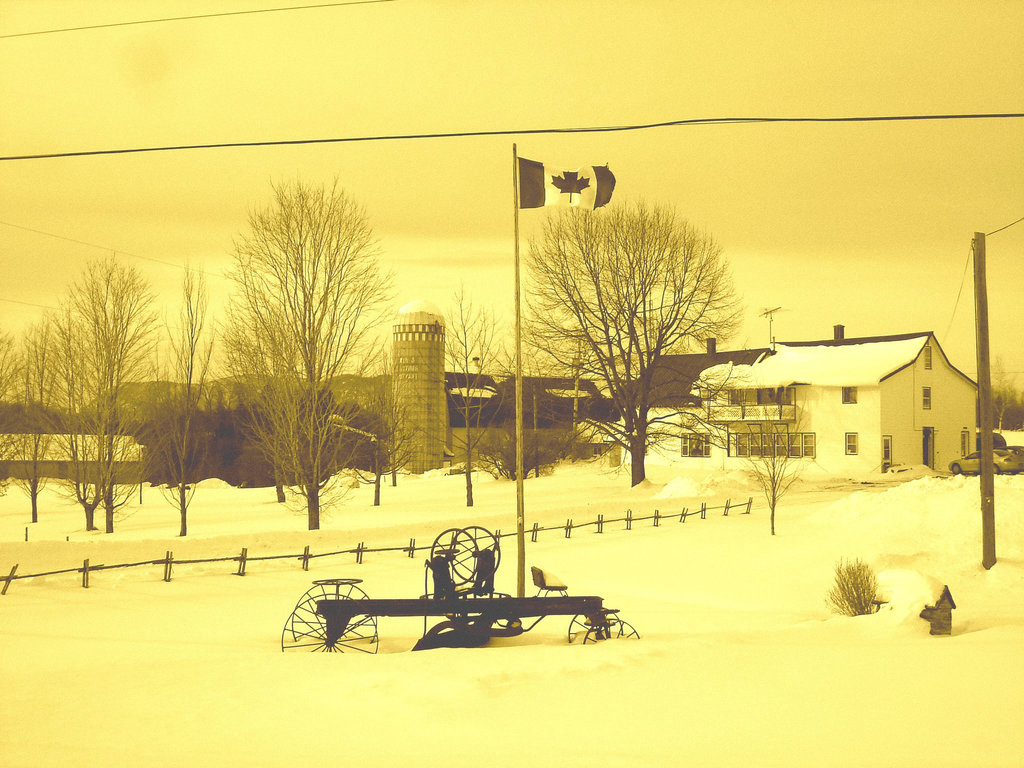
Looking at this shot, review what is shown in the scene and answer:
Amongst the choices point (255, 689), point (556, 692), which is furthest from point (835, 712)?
point (255, 689)

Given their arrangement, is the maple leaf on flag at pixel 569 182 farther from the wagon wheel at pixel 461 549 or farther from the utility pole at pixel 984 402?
the utility pole at pixel 984 402

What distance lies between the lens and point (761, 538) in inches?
923

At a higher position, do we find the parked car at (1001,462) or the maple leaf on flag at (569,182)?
the maple leaf on flag at (569,182)

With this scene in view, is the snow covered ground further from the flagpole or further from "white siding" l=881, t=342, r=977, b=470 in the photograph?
"white siding" l=881, t=342, r=977, b=470

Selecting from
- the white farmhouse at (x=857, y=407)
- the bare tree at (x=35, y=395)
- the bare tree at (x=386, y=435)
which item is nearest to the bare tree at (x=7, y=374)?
the bare tree at (x=35, y=395)

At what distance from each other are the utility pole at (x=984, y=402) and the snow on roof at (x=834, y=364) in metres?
25.9

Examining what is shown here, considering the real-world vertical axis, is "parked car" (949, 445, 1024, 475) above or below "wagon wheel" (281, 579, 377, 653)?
above

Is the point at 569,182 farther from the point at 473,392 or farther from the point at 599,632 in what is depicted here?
the point at 473,392

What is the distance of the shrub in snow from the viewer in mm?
14594

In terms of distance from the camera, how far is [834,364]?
5050 centimetres

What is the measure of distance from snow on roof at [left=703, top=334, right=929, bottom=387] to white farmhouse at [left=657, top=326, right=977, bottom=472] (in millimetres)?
57

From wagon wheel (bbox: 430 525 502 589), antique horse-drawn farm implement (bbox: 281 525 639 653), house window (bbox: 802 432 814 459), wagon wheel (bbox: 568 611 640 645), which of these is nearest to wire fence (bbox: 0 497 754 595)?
wagon wheel (bbox: 430 525 502 589)

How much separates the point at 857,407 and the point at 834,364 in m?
4.02

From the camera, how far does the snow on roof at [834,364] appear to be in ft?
156
